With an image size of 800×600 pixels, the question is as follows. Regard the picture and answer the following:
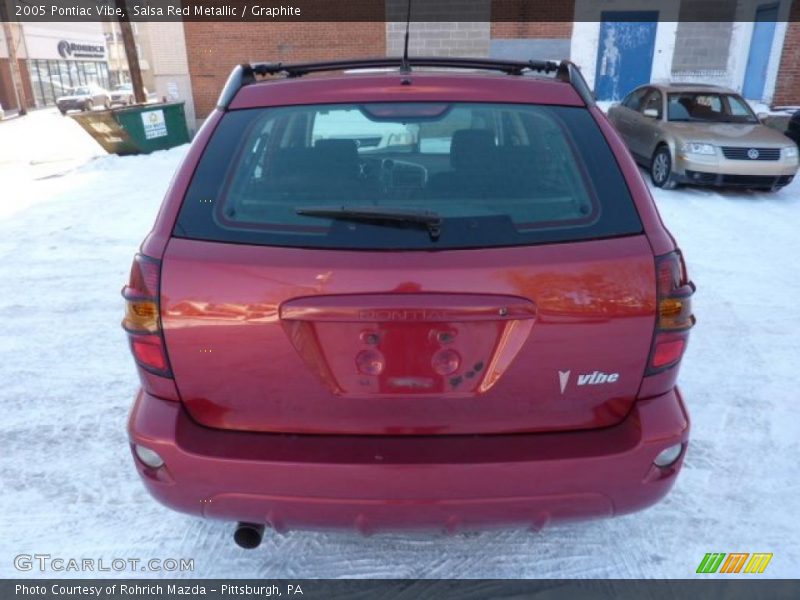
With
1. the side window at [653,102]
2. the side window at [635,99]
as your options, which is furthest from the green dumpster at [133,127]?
the side window at [653,102]

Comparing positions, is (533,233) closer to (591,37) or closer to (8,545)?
(8,545)

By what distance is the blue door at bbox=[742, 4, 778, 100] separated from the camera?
16.8 m

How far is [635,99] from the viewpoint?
11.0 meters

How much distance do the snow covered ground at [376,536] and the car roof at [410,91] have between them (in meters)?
1.53

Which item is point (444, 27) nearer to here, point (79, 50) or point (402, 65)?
point (402, 65)

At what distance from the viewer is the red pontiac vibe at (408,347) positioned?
1781 mm

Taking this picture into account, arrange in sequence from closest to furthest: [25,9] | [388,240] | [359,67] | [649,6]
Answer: [388,240]
[359,67]
[649,6]
[25,9]

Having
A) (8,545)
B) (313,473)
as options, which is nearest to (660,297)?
(313,473)

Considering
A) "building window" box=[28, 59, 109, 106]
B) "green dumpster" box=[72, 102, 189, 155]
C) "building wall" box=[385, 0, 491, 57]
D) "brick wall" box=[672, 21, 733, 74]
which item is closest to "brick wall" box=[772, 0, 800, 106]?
"brick wall" box=[672, 21, 733, 74]

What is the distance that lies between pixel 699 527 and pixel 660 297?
1.32 metres

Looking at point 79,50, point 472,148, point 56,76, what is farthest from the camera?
point 79,50

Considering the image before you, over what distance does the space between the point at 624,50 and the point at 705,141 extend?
33.2 feet

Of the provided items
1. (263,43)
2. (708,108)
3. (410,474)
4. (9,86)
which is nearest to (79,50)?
(9,86)

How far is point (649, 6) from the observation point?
55.7ft
